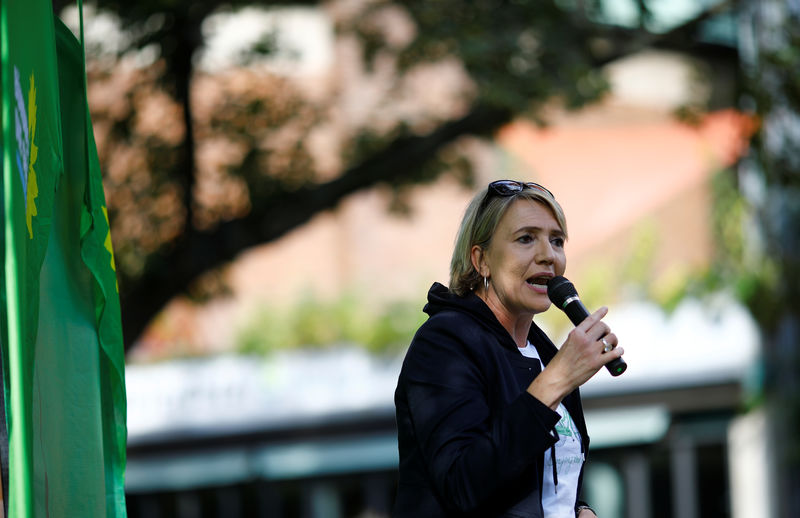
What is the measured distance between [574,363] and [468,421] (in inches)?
9.9

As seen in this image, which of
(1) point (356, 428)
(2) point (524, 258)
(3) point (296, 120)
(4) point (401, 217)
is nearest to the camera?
(2) point (524, 258)

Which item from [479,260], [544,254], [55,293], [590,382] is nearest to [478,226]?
[479,260]

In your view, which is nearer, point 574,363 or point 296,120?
point 574,363

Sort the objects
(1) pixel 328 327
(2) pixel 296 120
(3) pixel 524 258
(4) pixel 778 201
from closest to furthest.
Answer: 1. (3) pixel 524 258
2. (2) pixel 296 120
3. (4) pixel 778 201
4. (1) pixel 328 327

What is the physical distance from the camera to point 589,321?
7.36 feet

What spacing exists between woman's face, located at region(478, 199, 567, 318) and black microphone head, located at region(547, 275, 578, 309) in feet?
0.10

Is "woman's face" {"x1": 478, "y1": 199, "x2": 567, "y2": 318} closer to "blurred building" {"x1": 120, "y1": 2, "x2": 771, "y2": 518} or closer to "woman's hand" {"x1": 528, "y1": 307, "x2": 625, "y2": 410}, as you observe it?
"woman's hand" {"x1": 528, "y1": 307, "x2": 625, "y2": 410}

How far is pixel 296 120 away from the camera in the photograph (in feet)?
28.2

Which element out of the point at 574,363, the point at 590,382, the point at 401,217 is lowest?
the point at 574,363

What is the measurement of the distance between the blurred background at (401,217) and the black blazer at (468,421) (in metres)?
4.83

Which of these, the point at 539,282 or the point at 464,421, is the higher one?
the point at 539,282

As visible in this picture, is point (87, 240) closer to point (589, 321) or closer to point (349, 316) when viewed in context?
point (589, 321)

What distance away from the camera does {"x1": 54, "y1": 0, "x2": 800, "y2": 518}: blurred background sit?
7691 millimetres

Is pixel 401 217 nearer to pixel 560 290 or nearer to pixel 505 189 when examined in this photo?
pixel 505 189
